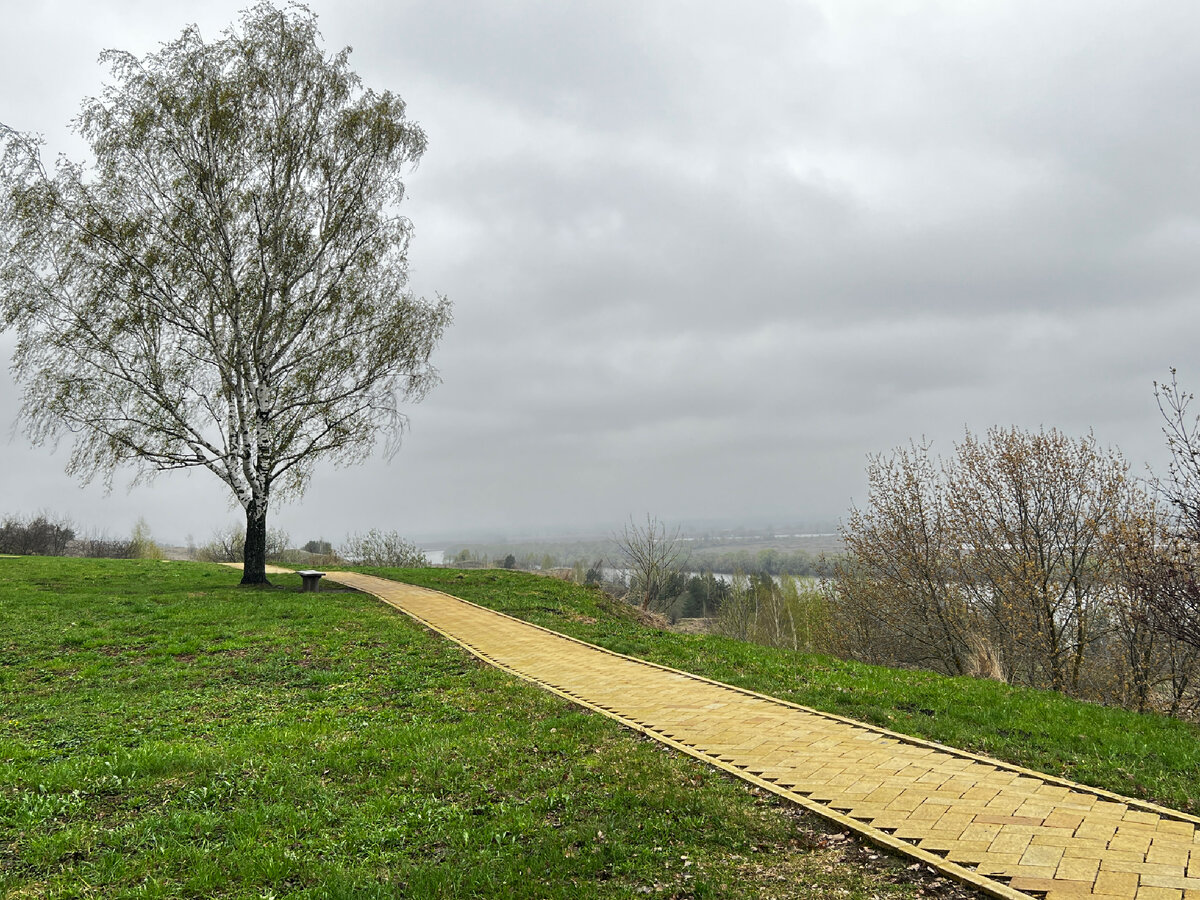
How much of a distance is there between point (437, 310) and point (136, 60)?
38.0ft

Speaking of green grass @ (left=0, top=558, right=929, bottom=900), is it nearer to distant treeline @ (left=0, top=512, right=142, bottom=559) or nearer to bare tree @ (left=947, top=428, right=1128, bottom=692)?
bare tree @ (left=947, top=428, right=1128, bottom=692)

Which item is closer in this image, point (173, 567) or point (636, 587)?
point (173, 567)

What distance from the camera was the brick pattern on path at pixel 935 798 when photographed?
177 inches

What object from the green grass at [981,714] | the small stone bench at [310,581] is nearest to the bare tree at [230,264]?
the small stone bench at [310,581]

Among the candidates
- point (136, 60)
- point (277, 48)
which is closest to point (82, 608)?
point (136, 60)

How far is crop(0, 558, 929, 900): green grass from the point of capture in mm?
4723

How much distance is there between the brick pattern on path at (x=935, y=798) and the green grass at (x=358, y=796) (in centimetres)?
40

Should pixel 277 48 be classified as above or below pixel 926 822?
above

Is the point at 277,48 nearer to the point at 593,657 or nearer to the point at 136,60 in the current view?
the point at 136,60

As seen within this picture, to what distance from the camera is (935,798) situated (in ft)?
18.9

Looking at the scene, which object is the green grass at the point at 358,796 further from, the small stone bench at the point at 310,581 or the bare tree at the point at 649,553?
the bare tree at the point at 649,553

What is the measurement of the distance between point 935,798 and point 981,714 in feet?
10.8

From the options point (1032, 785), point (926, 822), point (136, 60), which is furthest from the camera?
point (136, 60)

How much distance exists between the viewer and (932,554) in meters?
21.2
